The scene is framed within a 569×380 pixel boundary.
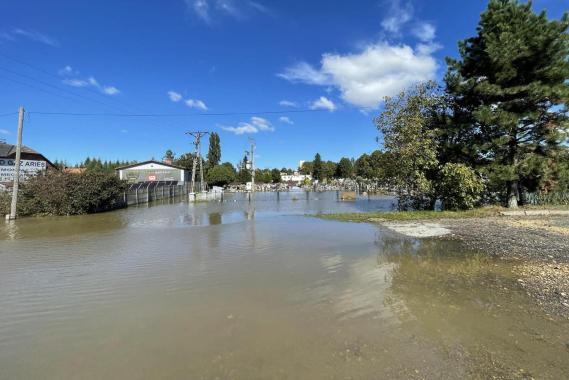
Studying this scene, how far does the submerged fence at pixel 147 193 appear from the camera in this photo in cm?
2955

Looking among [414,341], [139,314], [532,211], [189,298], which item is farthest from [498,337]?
[532,211]

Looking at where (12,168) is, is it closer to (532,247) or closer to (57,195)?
(57,195)

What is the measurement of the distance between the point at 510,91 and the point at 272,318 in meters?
17.7

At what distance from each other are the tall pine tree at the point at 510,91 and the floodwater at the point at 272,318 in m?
11.0

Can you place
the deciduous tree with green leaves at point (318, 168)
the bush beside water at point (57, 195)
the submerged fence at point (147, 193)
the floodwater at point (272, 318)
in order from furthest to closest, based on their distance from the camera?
the deciduous tree with green leaves at point (318, 168)
the submerged fence at point (147, 193)
the bush beside water at point (57, 195)
the floodwater at point (272, 318)

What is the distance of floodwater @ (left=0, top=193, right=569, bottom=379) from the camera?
3.68m

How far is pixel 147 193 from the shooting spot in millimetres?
34031

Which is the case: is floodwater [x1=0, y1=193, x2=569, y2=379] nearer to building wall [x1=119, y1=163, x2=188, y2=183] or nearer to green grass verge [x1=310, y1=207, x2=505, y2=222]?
green grass verge [x1=310, y1=207, x2=505, y2=222]

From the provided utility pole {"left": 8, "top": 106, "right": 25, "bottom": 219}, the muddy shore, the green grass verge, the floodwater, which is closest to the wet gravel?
the muddy shore

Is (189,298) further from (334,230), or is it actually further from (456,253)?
(334,230)

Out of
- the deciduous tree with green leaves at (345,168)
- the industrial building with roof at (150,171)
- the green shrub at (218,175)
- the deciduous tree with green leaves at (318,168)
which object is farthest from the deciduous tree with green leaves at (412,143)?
the deciduous tree with green leaves at (318,168)

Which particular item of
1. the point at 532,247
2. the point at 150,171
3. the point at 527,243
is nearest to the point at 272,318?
the point at 532,247

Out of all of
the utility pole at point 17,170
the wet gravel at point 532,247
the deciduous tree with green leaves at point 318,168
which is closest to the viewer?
the wet gravel at point 532,247

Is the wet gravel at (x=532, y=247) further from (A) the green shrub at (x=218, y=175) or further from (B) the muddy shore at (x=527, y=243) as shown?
(A) the green shrub at (x=218, y=175)
